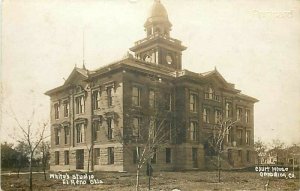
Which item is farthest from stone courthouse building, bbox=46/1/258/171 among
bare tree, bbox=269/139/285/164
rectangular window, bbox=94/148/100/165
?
bare tree, bbox=269/139/285/164

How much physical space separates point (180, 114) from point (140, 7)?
25.0ft

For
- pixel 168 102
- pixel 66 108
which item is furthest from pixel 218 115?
pixel 66 108

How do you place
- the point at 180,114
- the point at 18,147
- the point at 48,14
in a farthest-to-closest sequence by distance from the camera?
the point at 180,114 → the point at 18,147 → the point at 48,14

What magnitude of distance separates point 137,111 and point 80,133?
391cm

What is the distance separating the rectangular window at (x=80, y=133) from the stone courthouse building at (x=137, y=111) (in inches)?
1.9

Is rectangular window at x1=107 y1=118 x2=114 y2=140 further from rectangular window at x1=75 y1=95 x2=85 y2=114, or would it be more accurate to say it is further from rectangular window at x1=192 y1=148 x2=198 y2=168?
rectangular window at x1=192 y1=148 x2=198 y2=168

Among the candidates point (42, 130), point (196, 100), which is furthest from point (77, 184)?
point (196, 100)

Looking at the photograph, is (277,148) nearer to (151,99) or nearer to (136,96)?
(151,99)

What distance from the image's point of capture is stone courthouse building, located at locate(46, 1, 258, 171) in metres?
16.1

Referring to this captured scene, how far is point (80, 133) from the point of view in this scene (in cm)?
1842

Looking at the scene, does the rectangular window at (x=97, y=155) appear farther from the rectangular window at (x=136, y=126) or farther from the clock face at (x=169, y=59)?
the clock face at (x=169, y=59)

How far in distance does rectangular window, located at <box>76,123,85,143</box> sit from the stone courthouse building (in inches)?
1.9

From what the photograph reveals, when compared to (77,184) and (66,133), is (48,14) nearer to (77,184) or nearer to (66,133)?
(77,184)

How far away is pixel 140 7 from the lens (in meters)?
12.3
